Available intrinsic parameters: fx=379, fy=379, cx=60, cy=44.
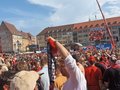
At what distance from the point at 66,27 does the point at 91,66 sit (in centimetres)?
15198

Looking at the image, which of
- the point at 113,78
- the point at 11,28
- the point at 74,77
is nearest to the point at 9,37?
the point at 11,28

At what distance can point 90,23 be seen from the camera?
149875mm

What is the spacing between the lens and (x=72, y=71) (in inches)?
A: 174

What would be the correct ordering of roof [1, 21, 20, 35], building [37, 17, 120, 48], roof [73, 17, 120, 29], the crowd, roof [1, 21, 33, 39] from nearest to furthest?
1. the crowd
2. building [37, 17, 120, 48]
3. roof [73, 17, 120, 29]
4. roof [1, 21, 20, 35]
5. roof [1, 21, 33, 39]

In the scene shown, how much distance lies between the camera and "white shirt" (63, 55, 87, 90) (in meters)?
4.29

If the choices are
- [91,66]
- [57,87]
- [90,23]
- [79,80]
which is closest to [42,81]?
[57,87]

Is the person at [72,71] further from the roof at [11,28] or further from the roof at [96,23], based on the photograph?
the roof at [11,28]

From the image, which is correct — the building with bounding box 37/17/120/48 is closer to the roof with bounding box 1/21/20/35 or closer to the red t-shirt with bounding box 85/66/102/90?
the roof with bounding box 1/21/20/35

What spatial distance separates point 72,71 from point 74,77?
0.19m

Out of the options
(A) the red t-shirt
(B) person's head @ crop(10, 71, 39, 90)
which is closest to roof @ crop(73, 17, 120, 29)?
(A) the red t-shirt

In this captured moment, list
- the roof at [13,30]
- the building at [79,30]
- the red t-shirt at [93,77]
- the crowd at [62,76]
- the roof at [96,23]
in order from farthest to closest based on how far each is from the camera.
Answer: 1. the roof at [13,30]
2. the roof at [96,23]
3. the building at [79,30]
4. the red t-shirt at [93,77]
5. the crowd at [62,76]

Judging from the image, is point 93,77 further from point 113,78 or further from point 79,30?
point 79,30

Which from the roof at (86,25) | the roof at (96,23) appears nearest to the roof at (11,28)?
the roof at (86,25)

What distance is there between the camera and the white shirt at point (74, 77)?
14.1 ft
